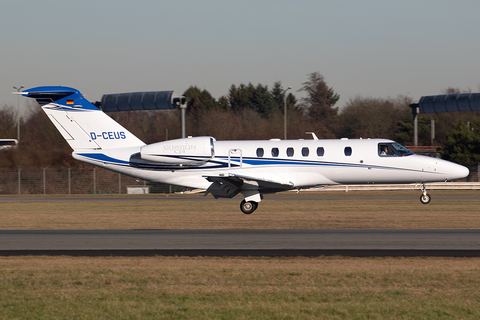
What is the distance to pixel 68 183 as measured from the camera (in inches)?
1721

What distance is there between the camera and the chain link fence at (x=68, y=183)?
4266 cm

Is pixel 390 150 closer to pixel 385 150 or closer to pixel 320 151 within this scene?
pixel 385 150

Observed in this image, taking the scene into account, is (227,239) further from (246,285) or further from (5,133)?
(5,133)

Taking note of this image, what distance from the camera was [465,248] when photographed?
41.1 feet

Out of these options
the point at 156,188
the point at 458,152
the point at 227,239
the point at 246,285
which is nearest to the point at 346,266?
the point at 246,285

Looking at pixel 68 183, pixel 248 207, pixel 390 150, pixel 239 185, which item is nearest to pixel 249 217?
pixel 248 207

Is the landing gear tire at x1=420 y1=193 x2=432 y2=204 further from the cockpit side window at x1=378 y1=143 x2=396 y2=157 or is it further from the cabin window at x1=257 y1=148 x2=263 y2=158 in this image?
the cabin window at x1=257 y1=148 x2=263 y2=158

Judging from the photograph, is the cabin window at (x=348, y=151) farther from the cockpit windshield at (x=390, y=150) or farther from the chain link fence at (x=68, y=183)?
the chain link fence at (x=68, y=183)

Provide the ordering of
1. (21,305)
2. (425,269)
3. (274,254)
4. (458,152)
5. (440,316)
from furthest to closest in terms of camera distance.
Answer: (458,152) < (274,254) < (425,269) < (21,305) < (440,316)

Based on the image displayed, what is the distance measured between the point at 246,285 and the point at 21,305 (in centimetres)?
316

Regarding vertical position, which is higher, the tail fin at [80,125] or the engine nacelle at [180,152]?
the tail fin at [80,125]

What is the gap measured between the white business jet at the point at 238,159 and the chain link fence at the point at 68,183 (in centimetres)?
1979

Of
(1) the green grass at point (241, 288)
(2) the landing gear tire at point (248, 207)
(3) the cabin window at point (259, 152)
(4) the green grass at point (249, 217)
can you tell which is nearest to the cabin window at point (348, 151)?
(4) the green grass at point (249, 217)

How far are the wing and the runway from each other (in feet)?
14.1
